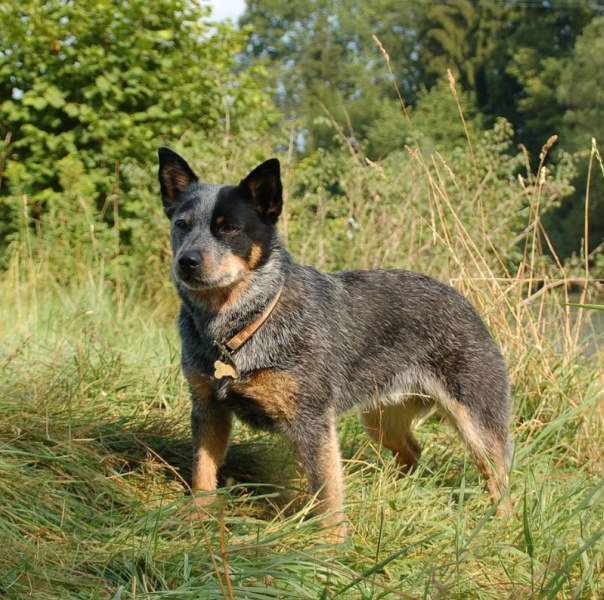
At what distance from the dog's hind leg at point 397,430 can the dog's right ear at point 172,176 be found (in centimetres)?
151

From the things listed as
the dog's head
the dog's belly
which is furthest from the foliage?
the dog's belly

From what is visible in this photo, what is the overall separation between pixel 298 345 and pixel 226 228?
60 cm

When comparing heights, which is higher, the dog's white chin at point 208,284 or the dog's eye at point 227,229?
the dog's eye at point 227,229

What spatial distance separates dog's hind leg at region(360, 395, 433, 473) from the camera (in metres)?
4.30

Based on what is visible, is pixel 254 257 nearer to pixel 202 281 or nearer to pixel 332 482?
pixel 202 281

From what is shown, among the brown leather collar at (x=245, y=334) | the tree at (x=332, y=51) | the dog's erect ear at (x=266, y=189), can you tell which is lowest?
the brown leather collar at (x=245, y=334)

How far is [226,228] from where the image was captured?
3.50 meters

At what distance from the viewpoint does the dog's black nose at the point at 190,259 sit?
3.28 metres

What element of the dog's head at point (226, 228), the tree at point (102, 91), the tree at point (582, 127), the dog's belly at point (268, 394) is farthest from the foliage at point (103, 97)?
the tree at point (582, 127)

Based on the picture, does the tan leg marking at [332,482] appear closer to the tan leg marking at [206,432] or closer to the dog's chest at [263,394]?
the dog's chest at [263,394]

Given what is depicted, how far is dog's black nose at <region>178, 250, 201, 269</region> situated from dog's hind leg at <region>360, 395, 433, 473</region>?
1.46 meters

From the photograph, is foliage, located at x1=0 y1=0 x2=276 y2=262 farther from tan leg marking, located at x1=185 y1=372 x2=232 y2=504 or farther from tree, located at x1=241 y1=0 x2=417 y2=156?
tree, located at x1=241 y1=0 x2=417 y2=156

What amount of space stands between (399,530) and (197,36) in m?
6.78

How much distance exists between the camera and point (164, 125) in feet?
26.7
